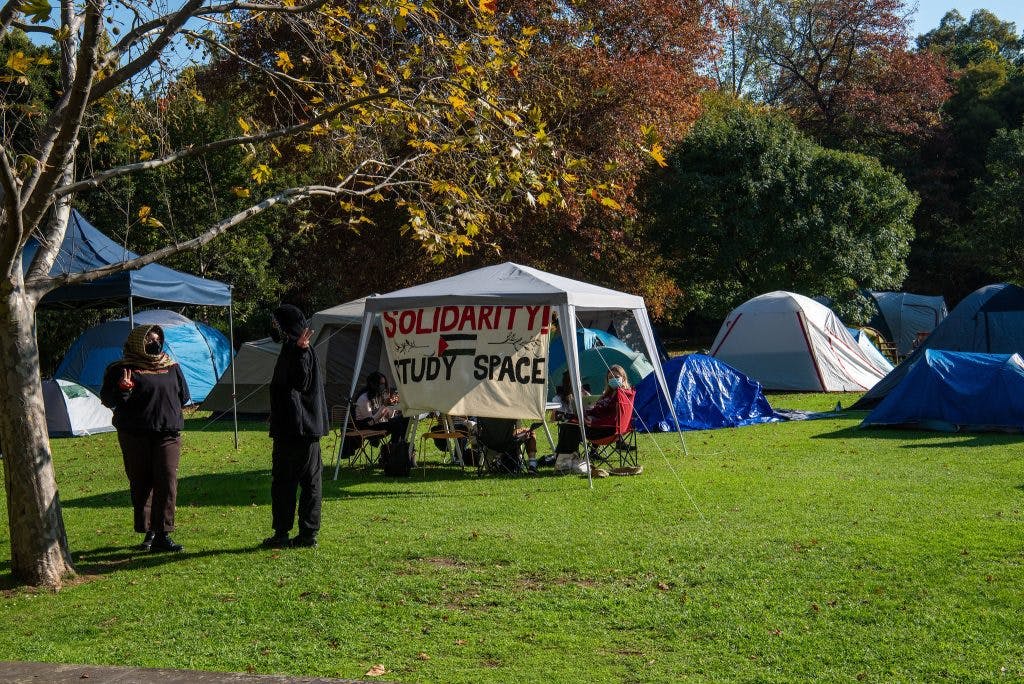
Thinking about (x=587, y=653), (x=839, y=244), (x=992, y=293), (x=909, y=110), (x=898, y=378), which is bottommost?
(x=587, y=653)

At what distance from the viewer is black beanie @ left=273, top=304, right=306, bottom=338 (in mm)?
8148

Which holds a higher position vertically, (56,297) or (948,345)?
(56,297)

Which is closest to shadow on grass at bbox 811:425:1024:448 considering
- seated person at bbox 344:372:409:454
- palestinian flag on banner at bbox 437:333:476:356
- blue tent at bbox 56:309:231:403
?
palestinian flag on banner at bbox 437:333:476:356

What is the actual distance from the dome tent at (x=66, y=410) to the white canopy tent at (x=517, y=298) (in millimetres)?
8389

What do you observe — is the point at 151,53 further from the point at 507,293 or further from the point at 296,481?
the point at 507,293

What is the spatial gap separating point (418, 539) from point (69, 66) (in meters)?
4.44

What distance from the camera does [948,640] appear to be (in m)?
5.41

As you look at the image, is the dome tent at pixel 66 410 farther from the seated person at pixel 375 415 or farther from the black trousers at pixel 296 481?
the black trousers at pixel 296 481

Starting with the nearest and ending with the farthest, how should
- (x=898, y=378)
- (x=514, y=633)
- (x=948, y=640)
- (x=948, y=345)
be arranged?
(x=948, y=640)
(x=514, y=633)
(x=898, y=378)
(x=948, y=345)

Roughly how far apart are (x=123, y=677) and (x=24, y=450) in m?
2.73

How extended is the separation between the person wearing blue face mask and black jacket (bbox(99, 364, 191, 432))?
5024 millimetres

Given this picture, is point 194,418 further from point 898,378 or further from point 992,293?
point 992,293

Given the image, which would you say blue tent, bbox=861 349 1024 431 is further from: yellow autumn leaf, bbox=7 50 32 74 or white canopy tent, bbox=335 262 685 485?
yellow autumn leaf, bbox=7 50 32 74

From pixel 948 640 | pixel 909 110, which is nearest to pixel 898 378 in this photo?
pixel 948 640
